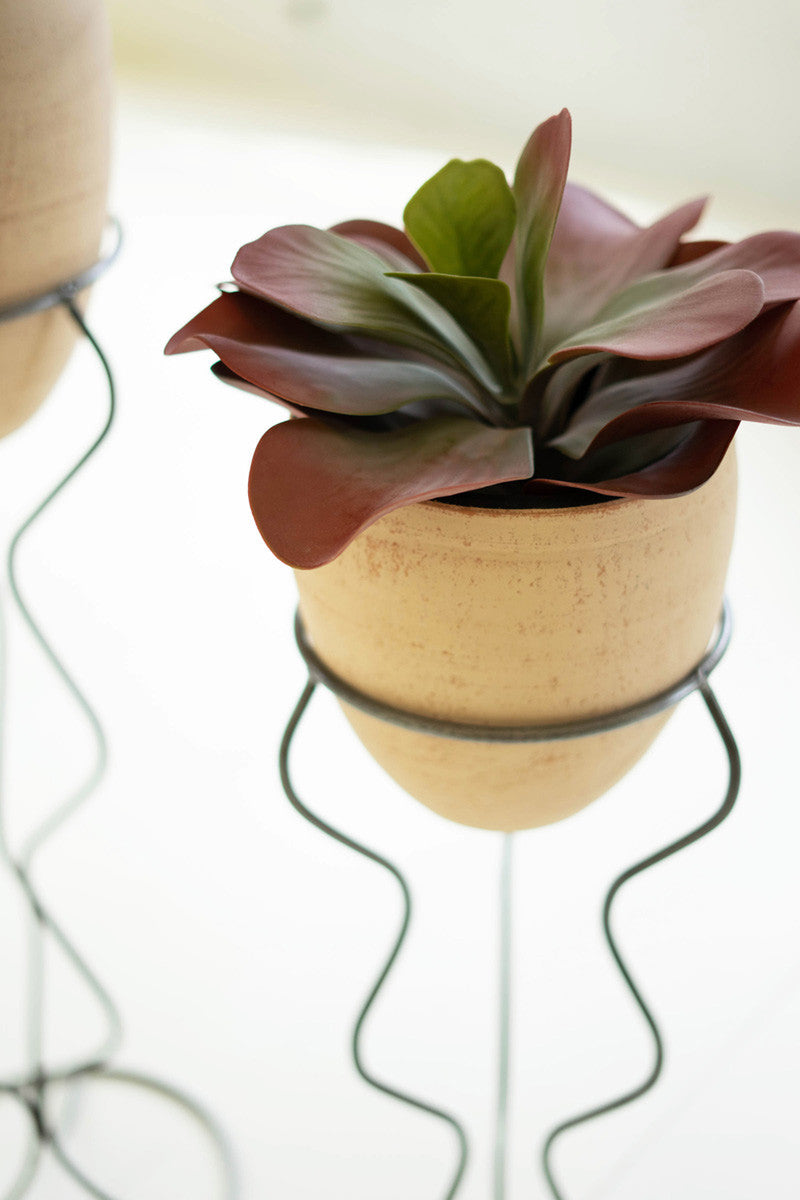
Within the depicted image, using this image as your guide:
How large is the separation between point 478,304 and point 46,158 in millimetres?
292

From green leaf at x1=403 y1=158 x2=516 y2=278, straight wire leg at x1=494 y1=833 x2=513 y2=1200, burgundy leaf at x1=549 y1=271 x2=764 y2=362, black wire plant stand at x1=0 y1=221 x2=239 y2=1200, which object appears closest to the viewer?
burgundy leaf at x1=549 y1=271 x2=764 y2=362

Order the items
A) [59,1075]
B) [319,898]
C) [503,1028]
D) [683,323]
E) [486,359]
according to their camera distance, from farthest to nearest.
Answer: [319,898] < [59,1075] < [503,1028] < [486,359] < [683,323]

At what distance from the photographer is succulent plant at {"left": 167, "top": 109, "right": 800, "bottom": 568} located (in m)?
0.59

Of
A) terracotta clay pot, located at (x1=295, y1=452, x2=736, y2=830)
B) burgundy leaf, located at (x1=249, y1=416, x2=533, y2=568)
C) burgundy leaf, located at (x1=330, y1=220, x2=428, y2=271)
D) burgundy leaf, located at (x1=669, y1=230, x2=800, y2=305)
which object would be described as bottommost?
terracotta clay pot, located at (x1=295, y1=452, x2=736, y2=830)

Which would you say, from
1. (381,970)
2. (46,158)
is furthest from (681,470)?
(381,970)

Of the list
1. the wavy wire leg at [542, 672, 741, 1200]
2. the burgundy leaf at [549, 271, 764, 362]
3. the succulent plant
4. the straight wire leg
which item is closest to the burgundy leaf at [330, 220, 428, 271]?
the succulent plant

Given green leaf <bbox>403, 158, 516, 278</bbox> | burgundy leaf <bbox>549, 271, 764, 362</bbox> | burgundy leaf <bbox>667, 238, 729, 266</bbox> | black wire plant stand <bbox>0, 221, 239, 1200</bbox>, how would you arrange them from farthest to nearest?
black wire plant stand <bbox>0, 221, 239, 1200</bbox>, burgundy leaf <bbox>667, 238, 729, 266</bbox>, green leaf <bbox>403, 158, 516, 278</bbox>, burgundy leaf <bbox>549, 271, 764, 362</bbox>

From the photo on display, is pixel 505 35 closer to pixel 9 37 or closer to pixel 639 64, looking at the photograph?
pixel 639 64

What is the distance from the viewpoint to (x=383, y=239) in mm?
812

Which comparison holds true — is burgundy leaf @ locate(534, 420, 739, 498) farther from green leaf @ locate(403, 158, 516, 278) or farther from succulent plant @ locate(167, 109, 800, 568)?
green leaf @ locate(403, 158, 516, 278)

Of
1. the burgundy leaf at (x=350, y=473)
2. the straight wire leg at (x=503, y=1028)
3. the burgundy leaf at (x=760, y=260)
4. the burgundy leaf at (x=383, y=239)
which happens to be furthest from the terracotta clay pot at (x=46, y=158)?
the straight wire leg at (x=503, y=1028)

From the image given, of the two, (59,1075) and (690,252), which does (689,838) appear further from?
(59,1075)

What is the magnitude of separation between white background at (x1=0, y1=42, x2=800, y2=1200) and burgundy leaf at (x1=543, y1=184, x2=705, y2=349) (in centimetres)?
68

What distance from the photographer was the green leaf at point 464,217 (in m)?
0.67
